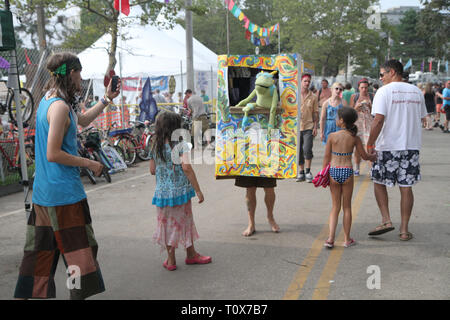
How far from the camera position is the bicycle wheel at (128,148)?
11.4 meters

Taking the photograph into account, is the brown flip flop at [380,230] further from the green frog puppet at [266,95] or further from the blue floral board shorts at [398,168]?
the green frog puppet at [266,95]

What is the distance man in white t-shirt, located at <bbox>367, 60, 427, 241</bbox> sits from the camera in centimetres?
509

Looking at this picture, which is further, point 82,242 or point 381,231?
point 381,231

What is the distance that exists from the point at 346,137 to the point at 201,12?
12069mm

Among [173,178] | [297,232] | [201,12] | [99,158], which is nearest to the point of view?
[173,178]

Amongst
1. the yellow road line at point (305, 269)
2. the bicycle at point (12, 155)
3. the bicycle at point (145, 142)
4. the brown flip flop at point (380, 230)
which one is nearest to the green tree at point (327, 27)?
the bicycle at point (145, 142)

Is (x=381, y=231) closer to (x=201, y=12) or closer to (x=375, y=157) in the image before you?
(x=375, y=157)

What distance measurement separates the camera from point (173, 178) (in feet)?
14.2

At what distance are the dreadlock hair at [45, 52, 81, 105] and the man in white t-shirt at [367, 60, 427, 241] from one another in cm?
341
